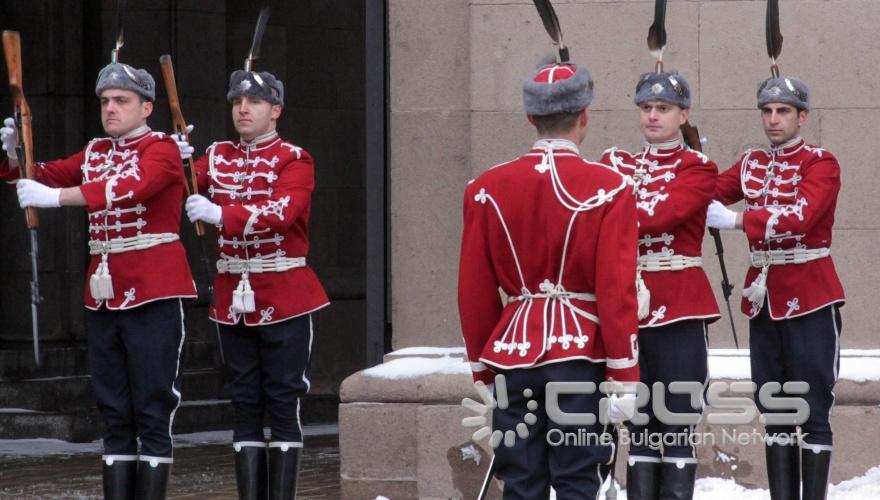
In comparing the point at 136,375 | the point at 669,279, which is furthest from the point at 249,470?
the point at 669,279

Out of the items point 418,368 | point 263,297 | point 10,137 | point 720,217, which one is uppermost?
point 10,137

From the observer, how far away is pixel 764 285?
23.9ft

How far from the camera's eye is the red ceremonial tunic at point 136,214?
6844mm

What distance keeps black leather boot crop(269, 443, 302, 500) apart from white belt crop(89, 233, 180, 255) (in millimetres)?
1010

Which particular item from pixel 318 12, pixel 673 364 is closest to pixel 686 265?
pixel 673 364

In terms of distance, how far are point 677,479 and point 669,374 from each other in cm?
41

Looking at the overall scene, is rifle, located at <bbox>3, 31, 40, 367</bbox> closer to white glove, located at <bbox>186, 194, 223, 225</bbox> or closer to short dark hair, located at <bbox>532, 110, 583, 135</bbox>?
white glove, located at <bbox>186, 194, 223, 225</bbox>

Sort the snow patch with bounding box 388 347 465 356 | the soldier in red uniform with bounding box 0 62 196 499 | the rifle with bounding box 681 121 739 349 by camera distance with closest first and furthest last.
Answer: the soldier in red uniform with bounding box 0 62 196 499 < the rifle with bounding box 681 121 739 349 < the snow patch with bounding box 388 347 465 356

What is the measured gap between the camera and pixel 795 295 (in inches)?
286

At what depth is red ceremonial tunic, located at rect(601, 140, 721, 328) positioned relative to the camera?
22.6 ft

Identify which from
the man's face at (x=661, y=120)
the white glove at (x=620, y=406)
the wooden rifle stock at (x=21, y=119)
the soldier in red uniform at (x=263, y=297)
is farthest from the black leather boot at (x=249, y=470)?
the white glove at (x=620, y=406)

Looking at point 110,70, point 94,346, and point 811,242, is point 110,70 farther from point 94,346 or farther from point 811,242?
point 811,242

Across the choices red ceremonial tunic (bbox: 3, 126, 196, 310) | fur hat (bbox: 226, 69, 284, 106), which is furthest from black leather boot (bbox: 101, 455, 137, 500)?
fur hat (bbox: 226, 69, 284, 106)

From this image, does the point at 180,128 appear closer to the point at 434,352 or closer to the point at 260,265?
the point at 260,265
